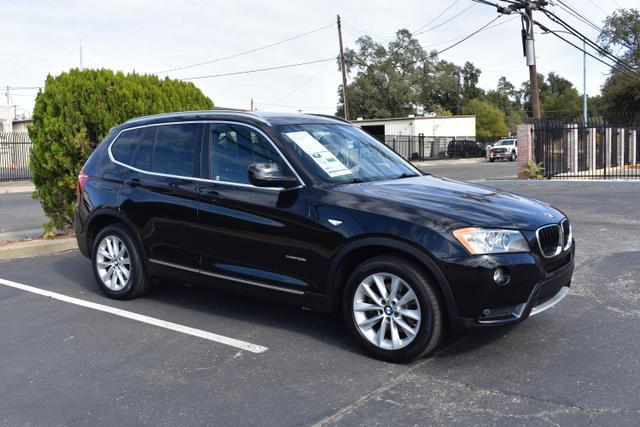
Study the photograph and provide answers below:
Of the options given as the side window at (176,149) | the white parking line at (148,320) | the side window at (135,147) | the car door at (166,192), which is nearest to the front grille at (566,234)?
the white parking line at (148,320)

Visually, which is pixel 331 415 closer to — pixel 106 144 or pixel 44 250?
pixel 106 144

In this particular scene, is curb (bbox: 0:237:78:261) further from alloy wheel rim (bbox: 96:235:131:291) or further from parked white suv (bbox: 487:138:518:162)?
parked white suv (bbox: 487:138:518:162)

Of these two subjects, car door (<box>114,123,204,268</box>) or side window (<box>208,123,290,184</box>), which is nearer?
side window (<box>208,123,290,184</box>)

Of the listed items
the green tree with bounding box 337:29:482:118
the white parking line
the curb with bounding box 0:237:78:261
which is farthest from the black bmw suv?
the green tree with bounding box 337:29:482:118

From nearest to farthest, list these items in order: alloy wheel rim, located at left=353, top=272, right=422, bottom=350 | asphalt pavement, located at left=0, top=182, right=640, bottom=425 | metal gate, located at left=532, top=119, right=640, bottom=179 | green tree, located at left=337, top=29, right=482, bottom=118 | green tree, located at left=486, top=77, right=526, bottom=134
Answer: asphalt pavement, located at left=0, top=182, right=640, bottom=425 < alloy wheel rim, located at left=353, top=272, right=422, bottom=350 < metal gate, located at left=532, top=119, right=640, bottom=179 < green tree, located at left=337, top=29, right=482, bottom=118 < green tree, located at left=486, top=77, right=526, bottom=134

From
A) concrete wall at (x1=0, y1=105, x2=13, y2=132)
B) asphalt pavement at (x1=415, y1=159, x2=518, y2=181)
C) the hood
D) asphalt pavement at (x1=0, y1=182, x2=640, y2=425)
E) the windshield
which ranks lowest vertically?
asphalt pavement at (x1=0, y1=182, x2=640, y2=425)

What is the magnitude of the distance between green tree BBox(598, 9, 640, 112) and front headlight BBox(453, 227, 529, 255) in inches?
1690

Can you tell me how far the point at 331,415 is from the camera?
11.8 ft

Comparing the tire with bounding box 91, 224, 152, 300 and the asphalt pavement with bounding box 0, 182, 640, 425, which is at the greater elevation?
the tire with bounding box 91, 224, 152, 300

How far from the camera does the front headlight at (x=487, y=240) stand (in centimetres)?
405

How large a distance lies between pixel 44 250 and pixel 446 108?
87131mm

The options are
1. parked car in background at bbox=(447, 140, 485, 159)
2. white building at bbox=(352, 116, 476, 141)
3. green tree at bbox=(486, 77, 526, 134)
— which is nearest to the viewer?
parked car in background at bbox=(447, 140, 485, 159)

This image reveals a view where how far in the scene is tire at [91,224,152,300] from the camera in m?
5.93

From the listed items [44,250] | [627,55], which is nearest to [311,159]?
[44,250]
